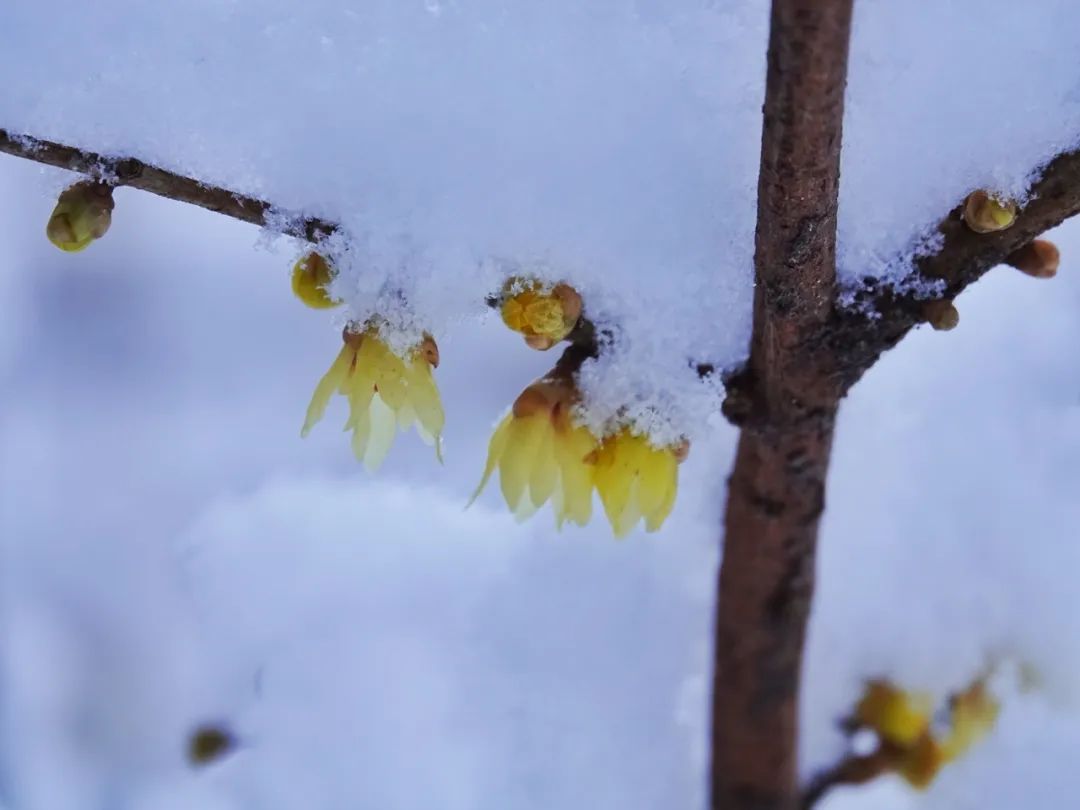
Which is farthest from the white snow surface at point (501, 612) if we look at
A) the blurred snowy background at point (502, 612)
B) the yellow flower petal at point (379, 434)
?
the yellow flower petal at point (379, 434)

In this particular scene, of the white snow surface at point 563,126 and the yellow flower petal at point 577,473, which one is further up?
the white snow surface at point 563,126

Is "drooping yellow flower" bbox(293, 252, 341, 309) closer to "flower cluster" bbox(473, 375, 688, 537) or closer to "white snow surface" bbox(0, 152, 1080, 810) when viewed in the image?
"flower cluster" bbox(473, 375, 688, 537)

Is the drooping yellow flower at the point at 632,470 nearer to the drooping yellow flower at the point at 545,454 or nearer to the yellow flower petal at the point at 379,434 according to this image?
the drooping yellow flower at the point at 545,454

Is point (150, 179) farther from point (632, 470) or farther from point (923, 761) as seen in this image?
point (923, 761)

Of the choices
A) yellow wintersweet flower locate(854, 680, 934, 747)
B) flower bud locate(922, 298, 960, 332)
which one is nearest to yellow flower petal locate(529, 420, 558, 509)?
flower bud locate(922, 298, 960, 332)

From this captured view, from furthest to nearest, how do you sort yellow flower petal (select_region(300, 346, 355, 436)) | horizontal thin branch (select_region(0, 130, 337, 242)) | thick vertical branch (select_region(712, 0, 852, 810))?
yellow flower petal (select_region(300, 346, 355, 436)) < horizontal thin branch (select_region(0, 130, 337, 242)) < thick vertical branch (select_region(712, 0, 852, 810))

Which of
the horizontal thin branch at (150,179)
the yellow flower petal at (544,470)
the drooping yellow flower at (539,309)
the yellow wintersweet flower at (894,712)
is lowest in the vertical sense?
the yellow wintersweet flower at (894,712)
